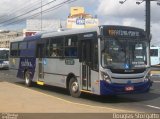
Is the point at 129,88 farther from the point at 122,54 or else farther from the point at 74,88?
the point at 74,88

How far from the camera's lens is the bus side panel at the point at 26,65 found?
2342 centimetres

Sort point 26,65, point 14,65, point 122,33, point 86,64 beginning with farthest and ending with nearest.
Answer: point 14,65, point 26,65, point 86,64, point 122,33

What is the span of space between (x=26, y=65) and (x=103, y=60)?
9004 mm

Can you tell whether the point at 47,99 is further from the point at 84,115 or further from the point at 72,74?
the point at 84,115

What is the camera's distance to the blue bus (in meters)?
16.5

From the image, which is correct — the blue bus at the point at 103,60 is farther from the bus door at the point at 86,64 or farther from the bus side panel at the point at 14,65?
the bus side panel at the point at 14,65

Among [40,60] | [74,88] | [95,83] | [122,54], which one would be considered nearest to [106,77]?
[95,83]

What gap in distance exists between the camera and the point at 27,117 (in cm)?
1189

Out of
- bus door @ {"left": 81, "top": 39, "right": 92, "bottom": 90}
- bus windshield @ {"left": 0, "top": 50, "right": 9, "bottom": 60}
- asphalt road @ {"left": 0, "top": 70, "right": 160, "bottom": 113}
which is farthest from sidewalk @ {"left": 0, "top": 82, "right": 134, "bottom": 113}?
bus windshield @ {"left": 0, "top": 50, "right": 9, "bottom": 60}

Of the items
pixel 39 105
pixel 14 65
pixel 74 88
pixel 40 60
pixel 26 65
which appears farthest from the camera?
pixel 14 65

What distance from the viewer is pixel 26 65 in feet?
80.7

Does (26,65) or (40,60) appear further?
(26,65)

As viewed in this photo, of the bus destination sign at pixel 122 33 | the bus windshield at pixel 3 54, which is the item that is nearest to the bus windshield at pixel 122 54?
the bus destination sign at pixel 122 33

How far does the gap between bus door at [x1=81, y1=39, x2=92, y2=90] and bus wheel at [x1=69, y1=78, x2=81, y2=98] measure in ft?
2.06
